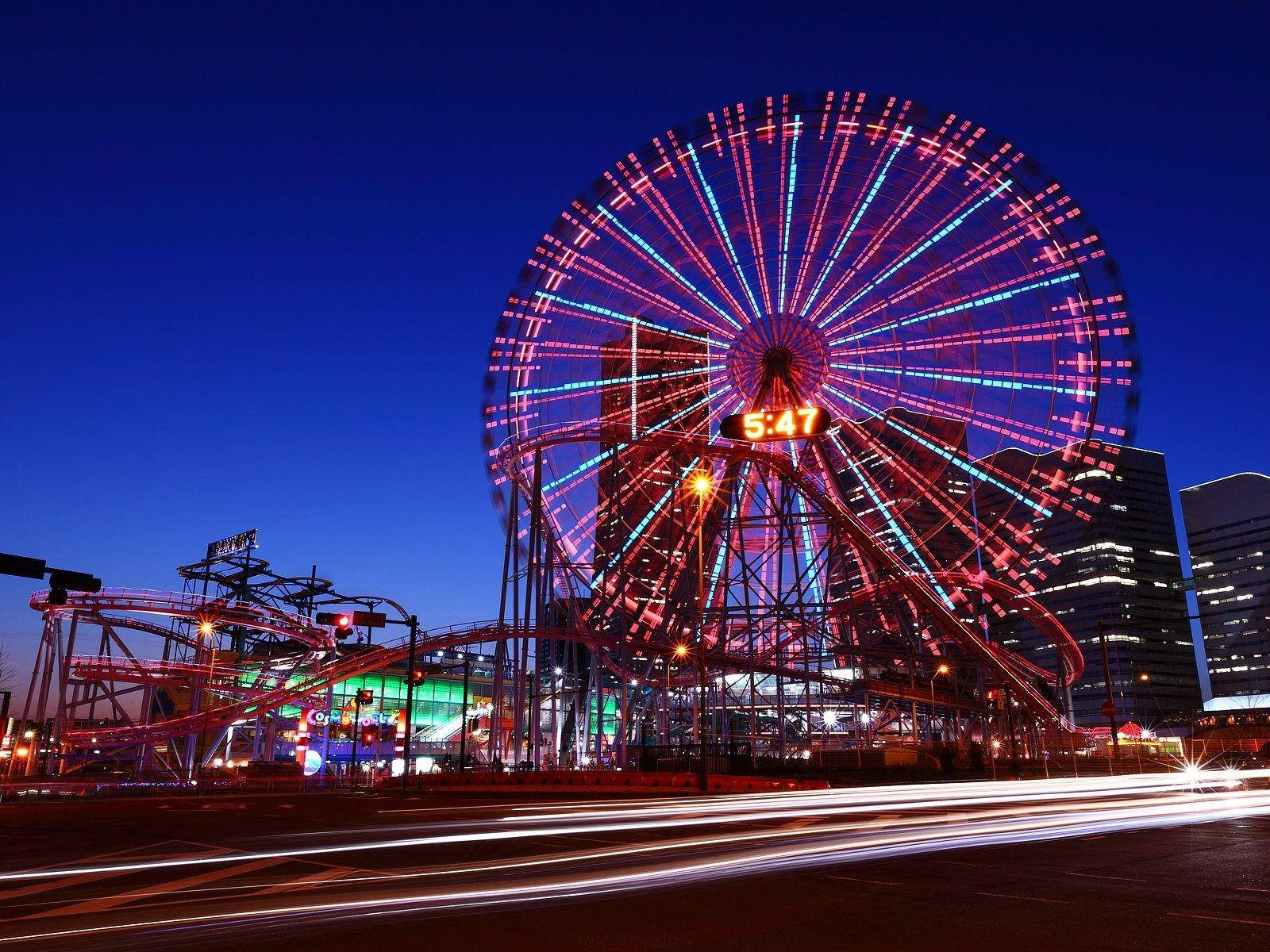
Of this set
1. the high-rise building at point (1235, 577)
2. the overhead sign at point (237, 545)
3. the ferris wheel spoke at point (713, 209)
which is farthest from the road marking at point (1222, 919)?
the high-rise building at point (1235, 577)

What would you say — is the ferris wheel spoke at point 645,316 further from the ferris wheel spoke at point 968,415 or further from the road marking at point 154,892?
the road marking at point 154,892

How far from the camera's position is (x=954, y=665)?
55.1 meters

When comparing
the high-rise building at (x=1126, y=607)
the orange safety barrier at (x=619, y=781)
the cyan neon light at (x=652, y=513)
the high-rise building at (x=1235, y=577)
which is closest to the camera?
the orange safety barrier at (x=619, y=781)

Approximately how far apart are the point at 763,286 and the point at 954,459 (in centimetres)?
1023

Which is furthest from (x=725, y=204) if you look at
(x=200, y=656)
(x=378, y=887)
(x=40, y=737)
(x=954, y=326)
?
(x=40, y=737)

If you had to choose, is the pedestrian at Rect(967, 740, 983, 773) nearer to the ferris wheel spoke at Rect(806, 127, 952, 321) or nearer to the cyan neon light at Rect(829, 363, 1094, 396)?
the cyan neon light at Rect(829, 363, 1094, 396)

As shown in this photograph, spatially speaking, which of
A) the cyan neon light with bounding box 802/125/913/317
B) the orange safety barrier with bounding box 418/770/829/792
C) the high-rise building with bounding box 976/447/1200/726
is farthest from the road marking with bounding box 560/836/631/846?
the high-rise building with bounding box 976/447/1200/726

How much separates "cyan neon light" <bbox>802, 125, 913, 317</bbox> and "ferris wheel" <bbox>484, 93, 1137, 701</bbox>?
7cm

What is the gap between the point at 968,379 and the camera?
123 feet

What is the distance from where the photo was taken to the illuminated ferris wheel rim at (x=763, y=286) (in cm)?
3619

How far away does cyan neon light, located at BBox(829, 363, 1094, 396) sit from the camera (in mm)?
36091

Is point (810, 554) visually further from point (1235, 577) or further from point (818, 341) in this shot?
point (1235, 577)

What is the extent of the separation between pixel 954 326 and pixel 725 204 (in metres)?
10.3

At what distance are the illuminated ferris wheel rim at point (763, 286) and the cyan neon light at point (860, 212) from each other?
0.21ft
